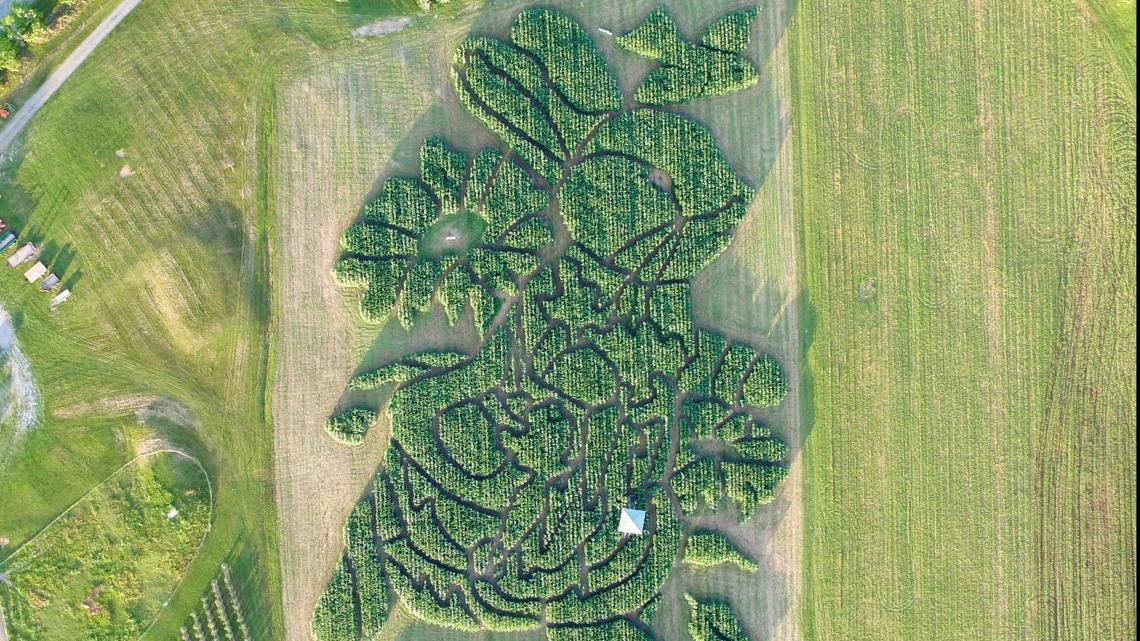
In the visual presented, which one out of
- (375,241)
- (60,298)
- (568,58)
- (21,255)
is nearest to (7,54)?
(21,255)

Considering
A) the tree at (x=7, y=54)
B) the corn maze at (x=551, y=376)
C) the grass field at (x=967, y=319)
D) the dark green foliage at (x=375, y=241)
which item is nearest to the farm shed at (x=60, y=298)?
the tree at (x=7, y=54)

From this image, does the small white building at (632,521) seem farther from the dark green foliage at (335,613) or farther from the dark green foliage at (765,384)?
the dark green foliage at (335,613)

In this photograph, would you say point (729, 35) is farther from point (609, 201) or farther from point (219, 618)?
point (219, 618)

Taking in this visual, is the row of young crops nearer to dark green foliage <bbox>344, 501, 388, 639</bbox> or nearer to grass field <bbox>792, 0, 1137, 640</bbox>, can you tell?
dark green foliage <bbox>344, 501, 388, 639</bbox>

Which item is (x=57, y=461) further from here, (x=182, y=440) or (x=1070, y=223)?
(x=1070, y=223)

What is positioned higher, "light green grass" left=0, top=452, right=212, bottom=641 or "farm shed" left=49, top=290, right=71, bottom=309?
"farm shed" left=49, top=290, right=71, bottom=309

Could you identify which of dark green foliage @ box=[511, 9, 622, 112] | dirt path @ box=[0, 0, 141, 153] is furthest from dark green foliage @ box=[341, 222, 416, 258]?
dirt path @ box=[0, 0, 141, 153]

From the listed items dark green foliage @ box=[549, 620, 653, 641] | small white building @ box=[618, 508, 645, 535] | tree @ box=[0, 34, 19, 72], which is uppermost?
tree @ box=[0, 34, 19, 72]
